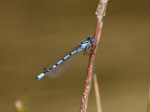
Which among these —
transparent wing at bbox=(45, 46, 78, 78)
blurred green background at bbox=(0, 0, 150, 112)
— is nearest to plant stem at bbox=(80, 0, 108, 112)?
transparent wing at bbox=(45, 46, 78, 78)

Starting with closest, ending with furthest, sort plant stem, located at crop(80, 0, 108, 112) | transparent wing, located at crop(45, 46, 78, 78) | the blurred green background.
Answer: plant stem, located at crop(80, 0, 108, 112)
transparent wing, located at crop(45, 46, 78, 78)
the blurred green background

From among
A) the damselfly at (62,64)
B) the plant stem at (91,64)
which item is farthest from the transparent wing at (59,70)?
the plant stem at (91,64)

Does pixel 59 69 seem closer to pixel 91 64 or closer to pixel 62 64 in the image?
pixel 62 64

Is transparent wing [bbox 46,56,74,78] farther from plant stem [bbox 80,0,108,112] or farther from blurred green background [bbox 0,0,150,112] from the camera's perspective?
blurred green background [bbox 0,0,150,112]

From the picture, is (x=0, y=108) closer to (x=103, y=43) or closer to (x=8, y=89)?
(x=8, y=89)

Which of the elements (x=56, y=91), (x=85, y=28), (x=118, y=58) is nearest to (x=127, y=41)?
(x=118, y=58)

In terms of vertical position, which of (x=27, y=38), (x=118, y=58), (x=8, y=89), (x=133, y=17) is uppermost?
(x=133, y=17)

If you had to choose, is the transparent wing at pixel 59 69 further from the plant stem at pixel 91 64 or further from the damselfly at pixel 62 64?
the plant stem at pixel 91 64

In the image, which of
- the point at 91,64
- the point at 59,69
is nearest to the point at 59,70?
the point at 59,69
